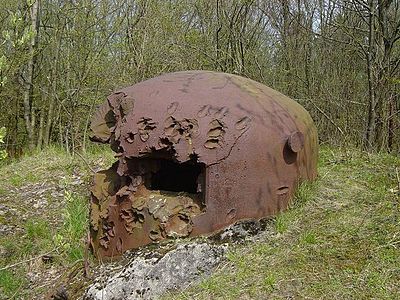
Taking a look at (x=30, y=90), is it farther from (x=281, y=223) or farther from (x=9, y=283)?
(x=281, y=223)

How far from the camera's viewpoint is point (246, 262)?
3578mm

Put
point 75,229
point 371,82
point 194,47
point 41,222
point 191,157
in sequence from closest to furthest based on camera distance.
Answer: point 191,157
point 75,229
point 41,222
point 371,82
point 194,47

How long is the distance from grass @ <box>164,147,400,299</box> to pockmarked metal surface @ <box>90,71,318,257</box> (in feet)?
0.93

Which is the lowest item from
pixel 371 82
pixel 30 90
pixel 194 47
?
pixel 371 82

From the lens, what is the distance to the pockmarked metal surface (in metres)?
3.81

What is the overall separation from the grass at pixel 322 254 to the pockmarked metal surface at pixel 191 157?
0.93 ft

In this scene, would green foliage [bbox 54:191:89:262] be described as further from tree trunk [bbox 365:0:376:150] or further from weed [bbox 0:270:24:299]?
tree trunk [bbox 365:0:376:150]

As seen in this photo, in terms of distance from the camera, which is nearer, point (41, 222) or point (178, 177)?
point (178, 177)

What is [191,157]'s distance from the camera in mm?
3799

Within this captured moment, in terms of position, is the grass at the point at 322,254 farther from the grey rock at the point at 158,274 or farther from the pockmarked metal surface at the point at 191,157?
the pockmarked metal surface at the point at 191,157

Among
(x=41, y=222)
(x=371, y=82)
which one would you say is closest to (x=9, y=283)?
(x=41, y=222)

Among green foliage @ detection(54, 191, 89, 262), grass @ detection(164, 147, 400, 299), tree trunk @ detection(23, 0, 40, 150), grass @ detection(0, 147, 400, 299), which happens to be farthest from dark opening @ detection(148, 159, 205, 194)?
tree trunk @ detection(23, 0, 40, 150)

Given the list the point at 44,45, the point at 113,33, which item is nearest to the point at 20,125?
the point at 44,45

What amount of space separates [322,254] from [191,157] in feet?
4.06
